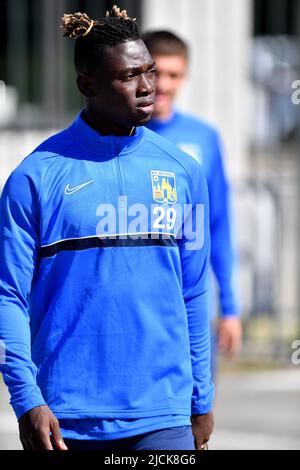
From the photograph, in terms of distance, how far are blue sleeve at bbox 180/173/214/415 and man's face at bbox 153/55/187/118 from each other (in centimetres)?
198

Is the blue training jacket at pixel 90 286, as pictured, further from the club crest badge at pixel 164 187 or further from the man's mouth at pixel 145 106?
the man's mouth at pixel 145 106

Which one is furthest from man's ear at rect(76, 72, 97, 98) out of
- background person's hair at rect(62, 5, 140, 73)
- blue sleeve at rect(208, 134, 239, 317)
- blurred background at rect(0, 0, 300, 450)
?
blurred background at rect(0, 0, 300, 450)

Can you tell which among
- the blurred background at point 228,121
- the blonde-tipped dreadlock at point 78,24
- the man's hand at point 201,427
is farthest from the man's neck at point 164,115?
the blurred background at point 228,121

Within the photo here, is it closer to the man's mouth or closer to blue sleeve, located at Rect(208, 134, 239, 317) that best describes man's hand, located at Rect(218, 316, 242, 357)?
blue sleeve, located at Rect(208, 134, 239, 317)

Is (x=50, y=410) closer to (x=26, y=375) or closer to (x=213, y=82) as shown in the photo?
(x=26, y=375)

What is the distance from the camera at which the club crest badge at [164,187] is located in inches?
143

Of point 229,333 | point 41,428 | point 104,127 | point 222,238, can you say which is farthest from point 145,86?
point 229,333

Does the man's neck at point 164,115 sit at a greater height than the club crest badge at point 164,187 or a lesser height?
greater

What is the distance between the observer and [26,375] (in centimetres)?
347

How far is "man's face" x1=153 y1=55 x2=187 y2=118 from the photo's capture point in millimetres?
5773

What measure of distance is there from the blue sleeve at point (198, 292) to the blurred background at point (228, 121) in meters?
5.10

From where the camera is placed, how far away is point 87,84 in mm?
3742

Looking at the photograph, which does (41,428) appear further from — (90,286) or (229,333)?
(229,333)
